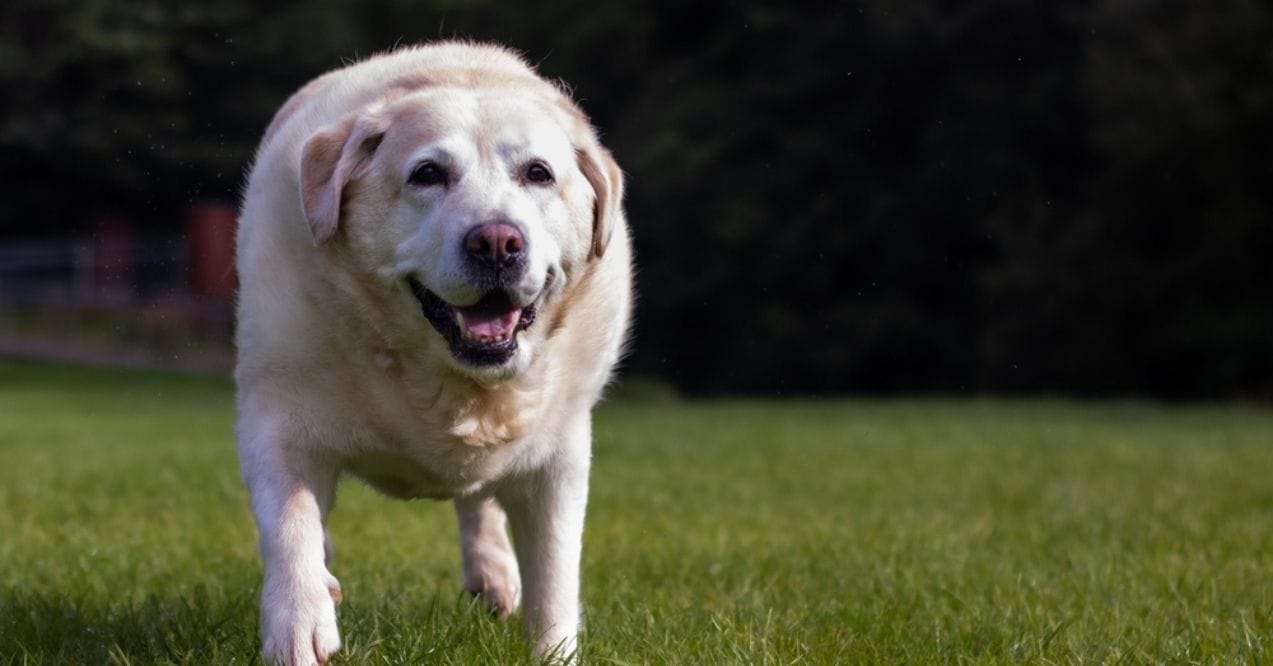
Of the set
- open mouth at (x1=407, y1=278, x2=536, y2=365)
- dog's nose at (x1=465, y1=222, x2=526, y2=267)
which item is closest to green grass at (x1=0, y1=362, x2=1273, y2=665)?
open mouth at (x1=407, y1=278, x2=536, y2=365)

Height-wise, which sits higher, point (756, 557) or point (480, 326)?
point (480, 326)

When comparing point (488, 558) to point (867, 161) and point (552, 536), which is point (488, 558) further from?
point (867, 161)

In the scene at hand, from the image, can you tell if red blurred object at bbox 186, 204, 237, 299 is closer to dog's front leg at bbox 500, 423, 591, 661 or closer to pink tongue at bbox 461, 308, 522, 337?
dog's front leg at bbox 500, 423, 591, 661

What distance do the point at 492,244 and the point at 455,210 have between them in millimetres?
172

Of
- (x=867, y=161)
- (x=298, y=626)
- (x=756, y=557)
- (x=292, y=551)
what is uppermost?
(x=292, y=551)

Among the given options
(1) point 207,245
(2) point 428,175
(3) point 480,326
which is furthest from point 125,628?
(1) point 207,245

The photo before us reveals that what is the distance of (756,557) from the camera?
5.83m

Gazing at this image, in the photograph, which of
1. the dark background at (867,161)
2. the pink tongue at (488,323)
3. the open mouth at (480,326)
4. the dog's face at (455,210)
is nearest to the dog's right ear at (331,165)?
the dog's face at (455,210)

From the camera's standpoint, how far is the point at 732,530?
693cm

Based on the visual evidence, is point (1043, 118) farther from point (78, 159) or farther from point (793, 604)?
point (793, 604)

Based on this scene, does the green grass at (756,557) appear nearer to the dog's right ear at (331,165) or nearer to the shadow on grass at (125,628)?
the shadow on grass at (125,628)

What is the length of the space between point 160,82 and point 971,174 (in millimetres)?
16022

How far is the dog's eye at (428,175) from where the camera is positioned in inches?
143

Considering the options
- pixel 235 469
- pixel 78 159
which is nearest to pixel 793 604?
pixel 235 469
